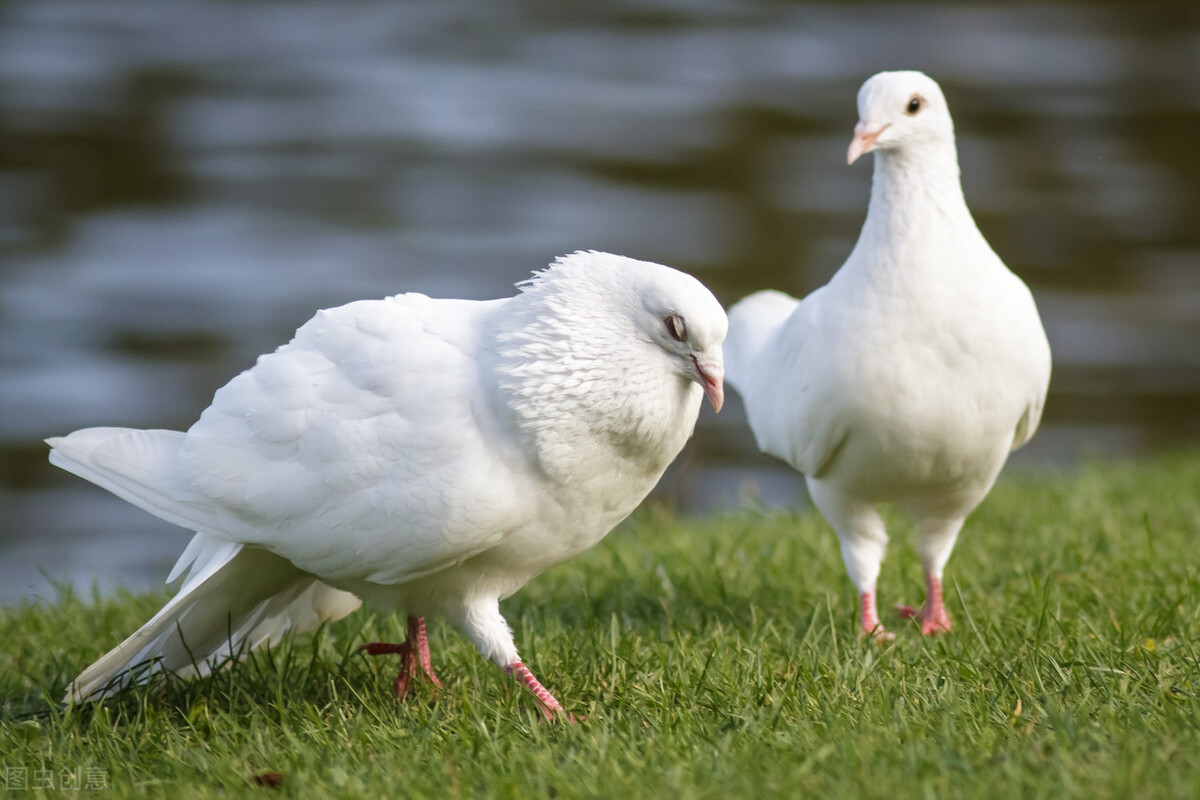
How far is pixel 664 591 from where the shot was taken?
203 inches

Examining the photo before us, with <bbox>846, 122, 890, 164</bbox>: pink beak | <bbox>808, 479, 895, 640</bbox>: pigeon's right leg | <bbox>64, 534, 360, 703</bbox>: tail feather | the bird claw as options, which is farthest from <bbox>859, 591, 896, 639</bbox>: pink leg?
<bbox>64, 534, 360, 703</bbox>: tail feather

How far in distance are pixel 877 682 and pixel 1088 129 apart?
1413 centimetres

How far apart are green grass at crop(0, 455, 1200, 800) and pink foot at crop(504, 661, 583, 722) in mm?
60

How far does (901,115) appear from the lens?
488cm

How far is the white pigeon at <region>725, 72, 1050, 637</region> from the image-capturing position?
15.2ft

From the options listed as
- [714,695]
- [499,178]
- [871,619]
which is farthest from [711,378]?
[499,178]

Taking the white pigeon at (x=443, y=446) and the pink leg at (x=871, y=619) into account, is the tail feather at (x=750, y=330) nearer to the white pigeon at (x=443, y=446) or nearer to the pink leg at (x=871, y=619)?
the pink leg at (x=871, y=619)

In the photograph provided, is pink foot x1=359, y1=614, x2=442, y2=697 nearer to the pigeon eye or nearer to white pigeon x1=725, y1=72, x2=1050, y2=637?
the pigeon eye

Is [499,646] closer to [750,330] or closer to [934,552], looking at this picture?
[934,552]

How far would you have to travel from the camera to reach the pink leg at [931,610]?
487 centimetres

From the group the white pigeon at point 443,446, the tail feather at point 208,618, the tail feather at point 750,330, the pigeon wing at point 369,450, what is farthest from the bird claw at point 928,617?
the tail feather at point 208,618

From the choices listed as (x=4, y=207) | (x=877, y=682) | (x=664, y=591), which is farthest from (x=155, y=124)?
(x=877, y=682)

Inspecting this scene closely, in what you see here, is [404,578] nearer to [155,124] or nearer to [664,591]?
[664,591]

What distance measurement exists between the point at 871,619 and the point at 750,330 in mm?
1485
